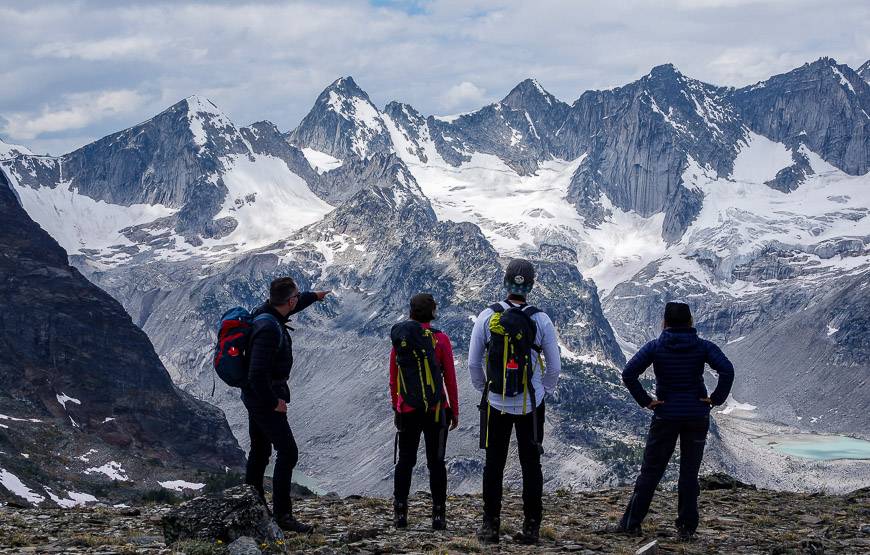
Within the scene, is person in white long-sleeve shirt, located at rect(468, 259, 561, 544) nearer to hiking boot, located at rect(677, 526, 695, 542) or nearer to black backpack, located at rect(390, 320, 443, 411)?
black backpack, located at rect(390, 320, 443, 411)

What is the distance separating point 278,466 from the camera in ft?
82.6

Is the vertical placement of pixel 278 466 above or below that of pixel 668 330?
below

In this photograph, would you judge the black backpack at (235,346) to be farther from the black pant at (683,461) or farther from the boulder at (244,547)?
the black pant at (683,461)

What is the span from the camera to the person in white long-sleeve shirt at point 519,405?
23.8 metres

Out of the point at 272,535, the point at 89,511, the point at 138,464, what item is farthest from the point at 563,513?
the point at 138,464

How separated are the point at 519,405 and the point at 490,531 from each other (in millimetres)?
3121

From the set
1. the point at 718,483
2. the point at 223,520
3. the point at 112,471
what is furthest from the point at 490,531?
the point at 112,471

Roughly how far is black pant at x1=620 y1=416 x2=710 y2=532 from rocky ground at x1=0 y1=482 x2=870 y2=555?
2.33 ft

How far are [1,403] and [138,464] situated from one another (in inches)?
1058

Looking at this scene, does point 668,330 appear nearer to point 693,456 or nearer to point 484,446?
point 693,456

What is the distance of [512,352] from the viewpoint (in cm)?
2347

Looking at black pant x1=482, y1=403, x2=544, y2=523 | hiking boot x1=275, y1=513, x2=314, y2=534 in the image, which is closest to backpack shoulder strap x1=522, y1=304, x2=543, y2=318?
black pant x1=482, y1=403, x2=544, y2=523

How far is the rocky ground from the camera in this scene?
76.0ft

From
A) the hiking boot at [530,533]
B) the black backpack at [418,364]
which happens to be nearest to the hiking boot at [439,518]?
the hiking boot at [530,533]
